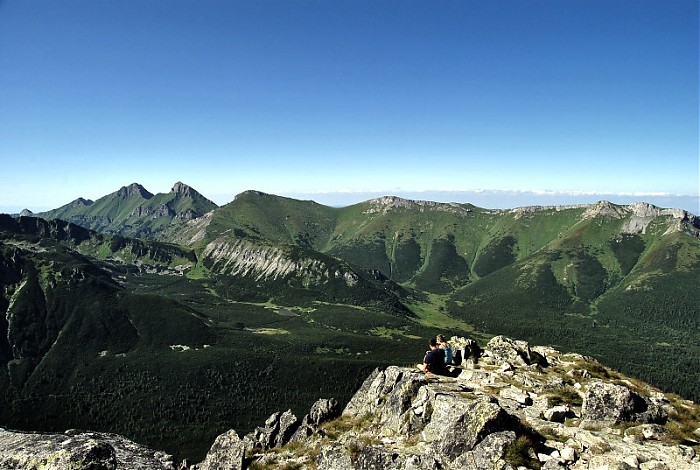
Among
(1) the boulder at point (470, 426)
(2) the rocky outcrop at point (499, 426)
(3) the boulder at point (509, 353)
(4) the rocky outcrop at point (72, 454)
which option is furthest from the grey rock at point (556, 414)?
(4) the rocky outcrop at point (72, 454)

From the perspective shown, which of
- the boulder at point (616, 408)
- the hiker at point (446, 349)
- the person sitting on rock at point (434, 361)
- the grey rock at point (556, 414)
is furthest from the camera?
the hiker at point (446, 349)

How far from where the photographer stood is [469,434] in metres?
25.5

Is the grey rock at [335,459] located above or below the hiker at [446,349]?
below

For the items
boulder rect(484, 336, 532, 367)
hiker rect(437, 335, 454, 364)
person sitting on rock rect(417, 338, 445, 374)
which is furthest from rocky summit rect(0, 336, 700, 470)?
boulder rect(484, 336, 532, 367)

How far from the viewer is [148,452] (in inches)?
1121

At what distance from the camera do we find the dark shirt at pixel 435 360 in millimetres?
41594

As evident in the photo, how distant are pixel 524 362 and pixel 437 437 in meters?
28.0

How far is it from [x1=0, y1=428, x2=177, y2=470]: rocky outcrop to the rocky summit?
0.07m

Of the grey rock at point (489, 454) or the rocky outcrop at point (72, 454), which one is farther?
the rocky outcrop at point (72, 454)

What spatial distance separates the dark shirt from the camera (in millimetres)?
41594

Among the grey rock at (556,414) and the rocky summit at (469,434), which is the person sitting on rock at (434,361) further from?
the grey rock at (556,414)

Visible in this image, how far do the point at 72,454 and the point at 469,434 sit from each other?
24902mm

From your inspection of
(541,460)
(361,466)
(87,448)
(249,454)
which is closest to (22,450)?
(87,448)

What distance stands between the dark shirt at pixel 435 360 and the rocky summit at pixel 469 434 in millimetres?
910
